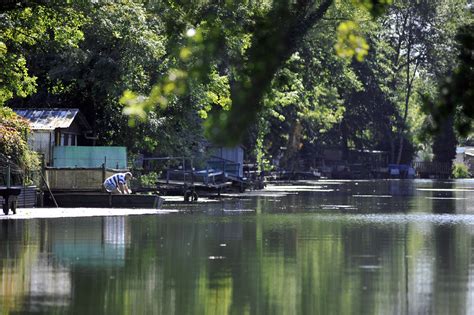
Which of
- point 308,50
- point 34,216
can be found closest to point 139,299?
point 34,216

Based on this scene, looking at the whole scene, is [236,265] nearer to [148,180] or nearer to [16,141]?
[16,141]

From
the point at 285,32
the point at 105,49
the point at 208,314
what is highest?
the point at 105,49

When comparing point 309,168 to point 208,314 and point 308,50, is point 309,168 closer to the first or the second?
point 308,50

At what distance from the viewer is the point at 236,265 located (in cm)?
2369

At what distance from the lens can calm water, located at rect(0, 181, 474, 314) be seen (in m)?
18.0

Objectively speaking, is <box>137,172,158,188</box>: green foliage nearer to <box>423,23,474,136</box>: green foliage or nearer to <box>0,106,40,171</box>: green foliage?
<box>0,106,40,171</box>: green foliage

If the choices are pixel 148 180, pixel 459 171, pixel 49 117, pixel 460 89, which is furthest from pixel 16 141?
pixel 459 171

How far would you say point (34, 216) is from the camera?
3934cm

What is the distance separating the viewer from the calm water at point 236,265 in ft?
59.2

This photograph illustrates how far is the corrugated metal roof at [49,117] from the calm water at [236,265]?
38.1ft

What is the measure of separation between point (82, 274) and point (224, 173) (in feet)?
144

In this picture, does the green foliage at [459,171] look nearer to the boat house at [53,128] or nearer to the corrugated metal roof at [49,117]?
the boat house at [53,128]

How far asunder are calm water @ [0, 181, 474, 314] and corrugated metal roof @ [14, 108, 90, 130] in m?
11.6

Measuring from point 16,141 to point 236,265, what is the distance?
73.9ft
